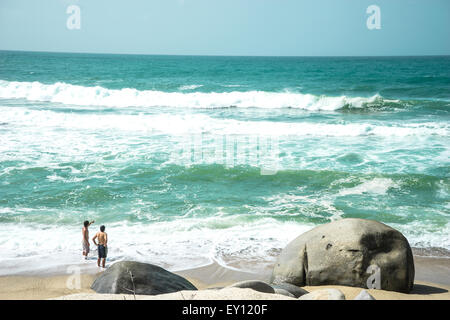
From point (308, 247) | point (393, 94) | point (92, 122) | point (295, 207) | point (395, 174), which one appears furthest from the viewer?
point (393, 94)

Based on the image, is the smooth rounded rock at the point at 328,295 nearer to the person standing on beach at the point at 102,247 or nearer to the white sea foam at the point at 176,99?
the person standing on beach at the point at 102,247

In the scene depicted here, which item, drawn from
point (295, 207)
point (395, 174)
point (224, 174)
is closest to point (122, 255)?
point (295, 207)

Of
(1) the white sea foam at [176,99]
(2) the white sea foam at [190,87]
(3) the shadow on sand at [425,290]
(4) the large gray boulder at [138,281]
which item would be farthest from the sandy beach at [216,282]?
(2) the white sea foam at [190,87]

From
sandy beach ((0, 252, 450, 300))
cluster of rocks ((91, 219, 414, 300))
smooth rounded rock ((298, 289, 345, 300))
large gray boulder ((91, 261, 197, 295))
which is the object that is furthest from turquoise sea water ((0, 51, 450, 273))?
smooth rounded rock ((298, 289, 345, 300))

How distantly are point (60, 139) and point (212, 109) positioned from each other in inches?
545

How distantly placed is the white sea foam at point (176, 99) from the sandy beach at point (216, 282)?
23974mm

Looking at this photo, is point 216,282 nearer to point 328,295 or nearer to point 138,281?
point 138,281

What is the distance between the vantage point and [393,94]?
38.2 m

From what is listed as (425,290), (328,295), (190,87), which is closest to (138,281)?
(328,295)

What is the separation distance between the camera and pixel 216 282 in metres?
8.02

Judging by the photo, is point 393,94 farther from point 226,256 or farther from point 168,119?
point 226,256

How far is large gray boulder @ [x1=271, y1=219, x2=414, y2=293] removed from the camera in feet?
23.3

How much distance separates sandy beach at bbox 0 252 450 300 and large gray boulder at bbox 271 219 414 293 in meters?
0.21

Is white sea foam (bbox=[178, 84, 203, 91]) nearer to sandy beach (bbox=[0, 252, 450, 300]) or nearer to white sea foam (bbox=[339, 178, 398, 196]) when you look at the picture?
white sea foam (bbox=[339, 178, 398, 196])
